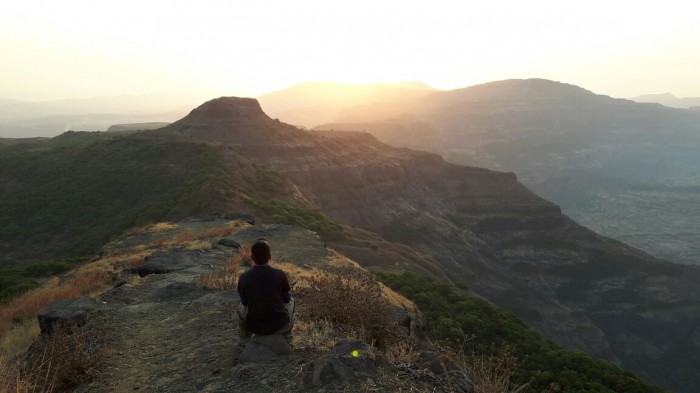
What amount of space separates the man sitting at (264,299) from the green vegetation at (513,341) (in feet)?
37.3

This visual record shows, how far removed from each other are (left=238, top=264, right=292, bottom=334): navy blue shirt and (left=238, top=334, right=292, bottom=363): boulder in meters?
0.13

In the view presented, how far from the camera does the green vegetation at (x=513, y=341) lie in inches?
776

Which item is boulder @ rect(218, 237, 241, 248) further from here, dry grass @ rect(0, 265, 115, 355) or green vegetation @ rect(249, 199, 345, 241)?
green vegetation @ rect(249, 199, 345, 241)

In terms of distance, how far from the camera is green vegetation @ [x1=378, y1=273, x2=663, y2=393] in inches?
776

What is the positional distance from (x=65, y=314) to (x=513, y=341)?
22.5 metres

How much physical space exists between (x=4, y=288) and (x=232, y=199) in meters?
18.5

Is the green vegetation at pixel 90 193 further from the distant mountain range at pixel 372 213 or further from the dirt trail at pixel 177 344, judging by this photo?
the dirt trail at pixel 177 344

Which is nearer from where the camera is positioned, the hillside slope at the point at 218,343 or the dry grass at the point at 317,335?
the hillside slope at the point at 218,343

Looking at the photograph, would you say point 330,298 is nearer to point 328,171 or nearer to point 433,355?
point 433,355

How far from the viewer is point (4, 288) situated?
20391mm

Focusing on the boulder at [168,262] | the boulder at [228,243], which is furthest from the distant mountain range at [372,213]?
the boulder at [168,262]

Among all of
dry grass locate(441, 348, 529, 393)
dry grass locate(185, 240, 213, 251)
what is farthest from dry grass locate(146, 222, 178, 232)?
dry grass locate(441, 348, 529, 393)

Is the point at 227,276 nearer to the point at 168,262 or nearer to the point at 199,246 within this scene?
the point at 168,262

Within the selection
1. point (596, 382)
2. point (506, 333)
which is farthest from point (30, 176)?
point (596, 382)
